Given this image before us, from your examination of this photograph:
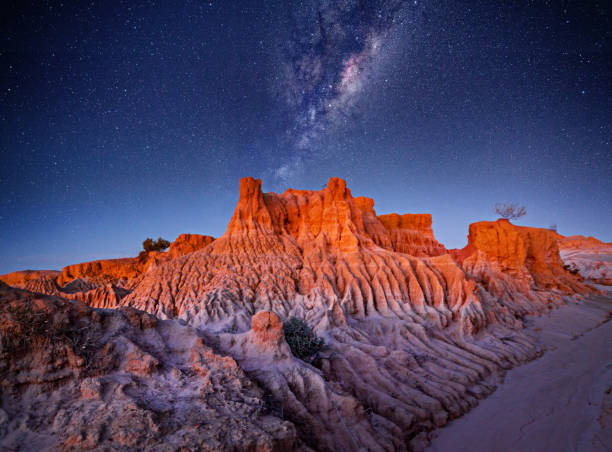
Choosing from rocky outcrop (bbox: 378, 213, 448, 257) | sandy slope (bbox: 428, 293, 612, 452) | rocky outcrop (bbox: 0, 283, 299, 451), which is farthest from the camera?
rocky outcrop (bbox: 378, 213, 448, 257)

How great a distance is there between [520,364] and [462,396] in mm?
6745

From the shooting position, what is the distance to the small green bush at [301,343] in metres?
11.7

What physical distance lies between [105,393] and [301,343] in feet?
27.1

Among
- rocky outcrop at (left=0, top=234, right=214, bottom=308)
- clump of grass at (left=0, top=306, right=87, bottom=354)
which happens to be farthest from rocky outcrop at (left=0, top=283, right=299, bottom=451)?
rocky outcrop at (left=0, top=234, right=214, bottom=308)

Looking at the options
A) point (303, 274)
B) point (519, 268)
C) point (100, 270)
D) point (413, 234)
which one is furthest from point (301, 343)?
point (100, 270)

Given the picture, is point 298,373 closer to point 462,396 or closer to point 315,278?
point 462,396

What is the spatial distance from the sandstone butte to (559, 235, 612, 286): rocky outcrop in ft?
4.01

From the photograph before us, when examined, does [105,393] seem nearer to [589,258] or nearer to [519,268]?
[519,268]

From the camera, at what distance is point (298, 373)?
321 inches

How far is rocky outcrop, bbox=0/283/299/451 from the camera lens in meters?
4.22

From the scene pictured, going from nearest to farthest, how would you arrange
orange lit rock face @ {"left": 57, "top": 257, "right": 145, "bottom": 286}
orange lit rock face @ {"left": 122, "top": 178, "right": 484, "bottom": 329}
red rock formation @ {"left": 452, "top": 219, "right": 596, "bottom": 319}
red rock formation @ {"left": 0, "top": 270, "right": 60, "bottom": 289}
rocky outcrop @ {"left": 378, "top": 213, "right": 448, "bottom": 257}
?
orange lit rock face @ {"left": 122, "top": 178, "right": 484, "bottom": 329} → red rock formation @ {"left": 452, "top": 219, "right": 596, "bottom": 319} → red rock formation @ {"left": 0, "top": 270, "right": 60, "bottom": 289} → rocky outcrop @ {"left": 378, "top": 213, "right": 448, "bottom": 257} → orange lit rock face @ {"left": 57, "top": 257, "right": 145, "bottom": 286}

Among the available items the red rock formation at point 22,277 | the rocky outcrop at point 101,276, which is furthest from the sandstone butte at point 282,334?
the red rock formation at point 22,277

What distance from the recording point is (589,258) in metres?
50.0

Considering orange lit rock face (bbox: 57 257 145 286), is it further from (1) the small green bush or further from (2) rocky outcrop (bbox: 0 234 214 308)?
(1) the small green bush
